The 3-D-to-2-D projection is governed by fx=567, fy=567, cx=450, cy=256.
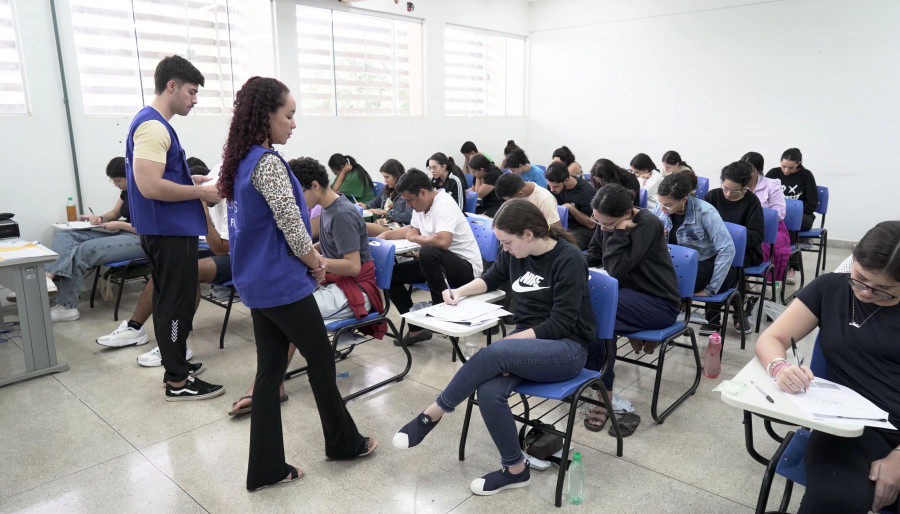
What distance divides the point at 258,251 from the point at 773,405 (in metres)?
1.68

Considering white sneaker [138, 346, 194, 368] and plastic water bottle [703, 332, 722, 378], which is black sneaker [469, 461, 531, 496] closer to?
plastic water bottle [703, 332, 722, 378]

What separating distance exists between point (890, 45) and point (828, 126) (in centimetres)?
99

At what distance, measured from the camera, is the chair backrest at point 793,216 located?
479 cm

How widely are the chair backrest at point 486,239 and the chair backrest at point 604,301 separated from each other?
152 cm

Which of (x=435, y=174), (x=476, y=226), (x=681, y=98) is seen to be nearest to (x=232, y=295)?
(x=476, y=226)

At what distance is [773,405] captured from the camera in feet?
4.86

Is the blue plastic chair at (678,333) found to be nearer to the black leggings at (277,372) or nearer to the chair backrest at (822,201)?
the black leggings at (277,372)

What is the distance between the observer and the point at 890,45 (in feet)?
20.5

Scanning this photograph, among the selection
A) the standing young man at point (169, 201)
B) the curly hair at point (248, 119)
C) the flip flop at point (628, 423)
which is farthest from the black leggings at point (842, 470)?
the standing young man at point (169, 201)

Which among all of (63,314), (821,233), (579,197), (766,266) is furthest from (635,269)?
(63,314)

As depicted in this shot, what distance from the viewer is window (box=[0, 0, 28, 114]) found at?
14.6 feet

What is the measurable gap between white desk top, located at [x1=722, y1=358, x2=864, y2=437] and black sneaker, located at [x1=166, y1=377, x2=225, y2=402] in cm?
262

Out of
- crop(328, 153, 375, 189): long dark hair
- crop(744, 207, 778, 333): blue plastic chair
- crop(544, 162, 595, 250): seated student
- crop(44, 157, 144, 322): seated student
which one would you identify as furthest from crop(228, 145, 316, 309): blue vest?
crop(328, 153, 375, 189): long dark hair

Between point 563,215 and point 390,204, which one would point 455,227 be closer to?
point 563,215
